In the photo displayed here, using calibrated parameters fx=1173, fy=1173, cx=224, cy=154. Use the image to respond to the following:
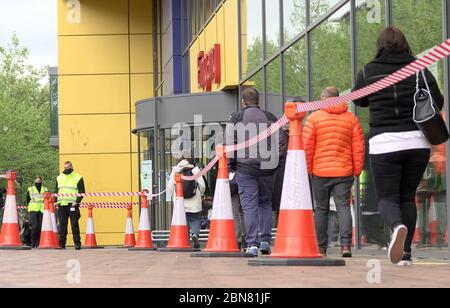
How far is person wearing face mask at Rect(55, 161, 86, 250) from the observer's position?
850 inches

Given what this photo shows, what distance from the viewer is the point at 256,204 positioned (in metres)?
12.3

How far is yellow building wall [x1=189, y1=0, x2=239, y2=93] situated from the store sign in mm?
149

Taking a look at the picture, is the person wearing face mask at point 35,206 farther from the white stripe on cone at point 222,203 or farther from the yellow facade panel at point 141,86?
the white stripe on cone at point 222,203

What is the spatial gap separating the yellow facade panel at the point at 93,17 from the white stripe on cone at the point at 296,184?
27165 millimetres

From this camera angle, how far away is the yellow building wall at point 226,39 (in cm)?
2227

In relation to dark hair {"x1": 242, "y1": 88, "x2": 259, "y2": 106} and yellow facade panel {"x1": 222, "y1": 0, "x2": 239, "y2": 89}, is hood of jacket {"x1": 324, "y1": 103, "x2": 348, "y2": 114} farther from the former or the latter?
yellow facade panel {"x1": 222, "y1": 0, "x2": 239, "y2": 89}

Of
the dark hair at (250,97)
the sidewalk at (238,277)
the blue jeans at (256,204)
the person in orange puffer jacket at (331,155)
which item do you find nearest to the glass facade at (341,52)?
the person in orange puffer jacket at (331,155)

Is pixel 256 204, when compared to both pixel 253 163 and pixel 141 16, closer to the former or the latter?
pixel 253 163

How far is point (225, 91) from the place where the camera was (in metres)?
23.3

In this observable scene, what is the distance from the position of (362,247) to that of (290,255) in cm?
480

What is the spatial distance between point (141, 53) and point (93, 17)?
1.81 metres

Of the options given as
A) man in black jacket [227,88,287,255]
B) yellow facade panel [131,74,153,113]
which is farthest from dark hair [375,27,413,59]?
yellow facade panel [131,74,153,113]

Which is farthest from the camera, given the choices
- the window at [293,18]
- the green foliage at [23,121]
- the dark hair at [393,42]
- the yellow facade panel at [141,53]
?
the green foliage at [23,121]
